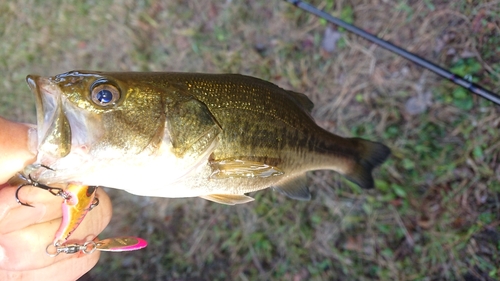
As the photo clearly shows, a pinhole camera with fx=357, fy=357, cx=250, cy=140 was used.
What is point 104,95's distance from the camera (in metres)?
1.15

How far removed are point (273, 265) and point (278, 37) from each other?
1.81 meters

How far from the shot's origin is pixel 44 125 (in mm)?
1077

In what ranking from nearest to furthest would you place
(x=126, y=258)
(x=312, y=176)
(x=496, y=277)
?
1. (x=496, y=277)
2. (x=312, y=176)
3. (x=126, y=258)

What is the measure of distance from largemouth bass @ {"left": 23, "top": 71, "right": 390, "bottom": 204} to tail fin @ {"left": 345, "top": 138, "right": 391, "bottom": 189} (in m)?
0.42

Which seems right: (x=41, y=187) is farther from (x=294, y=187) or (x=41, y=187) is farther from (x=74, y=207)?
(x=294, y=187)

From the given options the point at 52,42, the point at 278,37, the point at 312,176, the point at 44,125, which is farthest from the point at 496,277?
the point at 52,42

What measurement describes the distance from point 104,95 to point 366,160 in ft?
4.39

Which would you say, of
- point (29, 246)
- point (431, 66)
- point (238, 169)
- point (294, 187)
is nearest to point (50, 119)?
point (29, 246)

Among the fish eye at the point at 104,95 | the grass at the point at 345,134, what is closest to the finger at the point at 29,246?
the fish eye at the point at 104,95

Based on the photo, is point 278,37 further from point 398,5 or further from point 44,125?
point 44,125

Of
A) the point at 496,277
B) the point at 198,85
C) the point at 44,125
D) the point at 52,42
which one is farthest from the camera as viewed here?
the point at 52,42

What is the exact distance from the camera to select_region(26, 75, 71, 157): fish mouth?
105 cm

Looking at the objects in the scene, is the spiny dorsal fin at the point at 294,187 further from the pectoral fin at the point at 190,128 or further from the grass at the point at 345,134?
the grass at the point at 345,134

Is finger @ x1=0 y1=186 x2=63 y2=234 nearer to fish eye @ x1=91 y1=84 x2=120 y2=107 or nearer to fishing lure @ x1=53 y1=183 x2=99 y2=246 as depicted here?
fishing lure @ x1=53 y1=183 x2=99 y2=246
